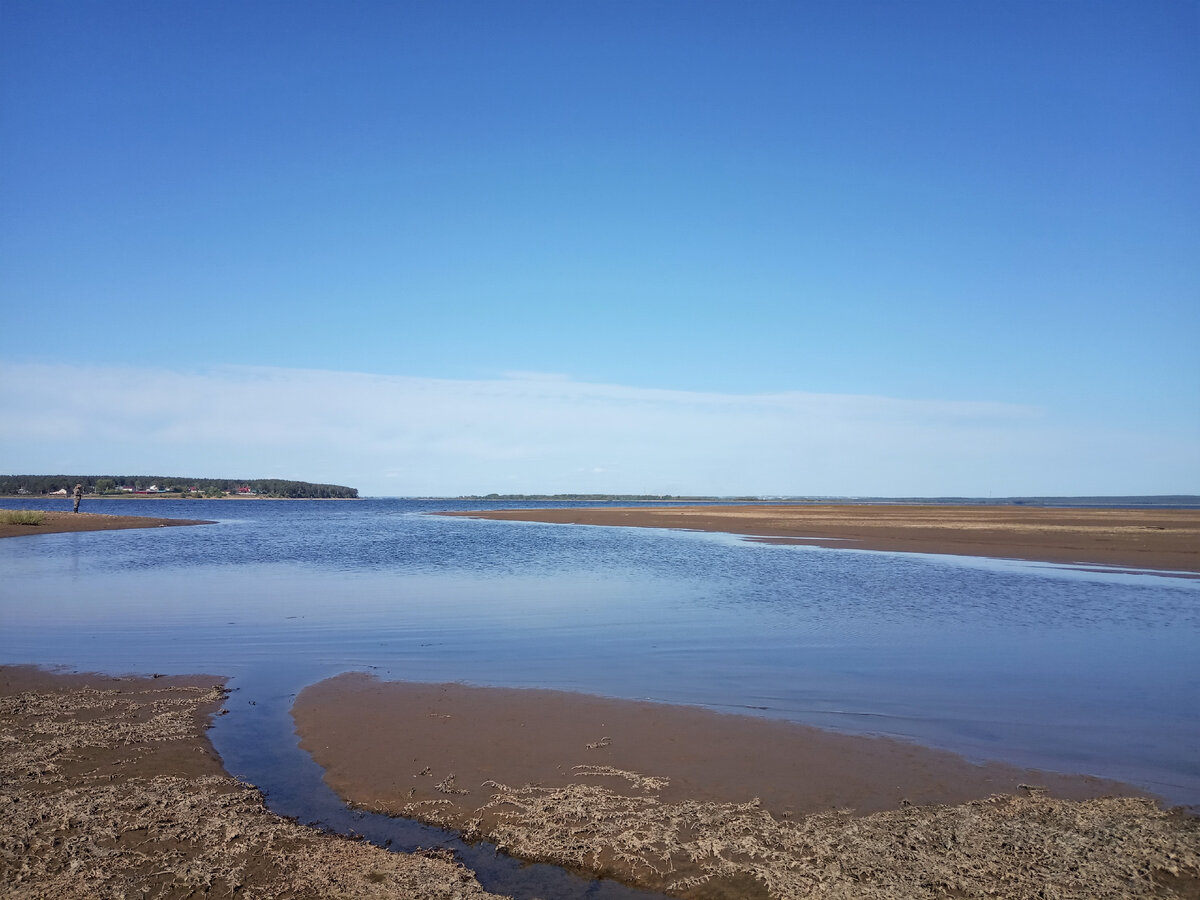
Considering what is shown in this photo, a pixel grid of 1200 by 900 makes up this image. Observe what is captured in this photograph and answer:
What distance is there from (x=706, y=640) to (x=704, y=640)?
4 centimetres

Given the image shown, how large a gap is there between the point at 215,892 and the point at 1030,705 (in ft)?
30.1

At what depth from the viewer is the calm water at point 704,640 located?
8.39 meters

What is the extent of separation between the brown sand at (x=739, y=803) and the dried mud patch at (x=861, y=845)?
16 mm

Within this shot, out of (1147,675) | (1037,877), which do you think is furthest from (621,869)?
(1147,675)

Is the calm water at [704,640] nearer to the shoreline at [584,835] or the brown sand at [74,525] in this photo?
the shoreline at [584,835]

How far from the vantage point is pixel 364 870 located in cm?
509

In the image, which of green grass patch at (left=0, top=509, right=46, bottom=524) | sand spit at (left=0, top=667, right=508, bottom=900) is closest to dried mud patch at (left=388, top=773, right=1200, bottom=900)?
sand spit at (left=0, top=667, right=508, bottom=900)

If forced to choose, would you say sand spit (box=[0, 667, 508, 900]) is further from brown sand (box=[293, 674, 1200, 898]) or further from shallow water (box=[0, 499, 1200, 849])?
brown sand (box=[293, 674, 1200, 898])

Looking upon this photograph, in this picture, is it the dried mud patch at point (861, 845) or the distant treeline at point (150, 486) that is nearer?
the dried mud patch at point (861, 845)

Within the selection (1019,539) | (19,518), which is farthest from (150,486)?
(1019,539)

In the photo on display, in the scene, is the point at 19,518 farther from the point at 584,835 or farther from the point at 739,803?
the point at 739,803

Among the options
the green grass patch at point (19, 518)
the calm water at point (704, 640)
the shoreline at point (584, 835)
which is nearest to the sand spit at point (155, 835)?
the shoreline at point (584, 835)

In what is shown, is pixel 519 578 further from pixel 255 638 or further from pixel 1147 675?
Answer: pixel 1147 675

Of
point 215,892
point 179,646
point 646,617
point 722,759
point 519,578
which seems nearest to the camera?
point 215,892
